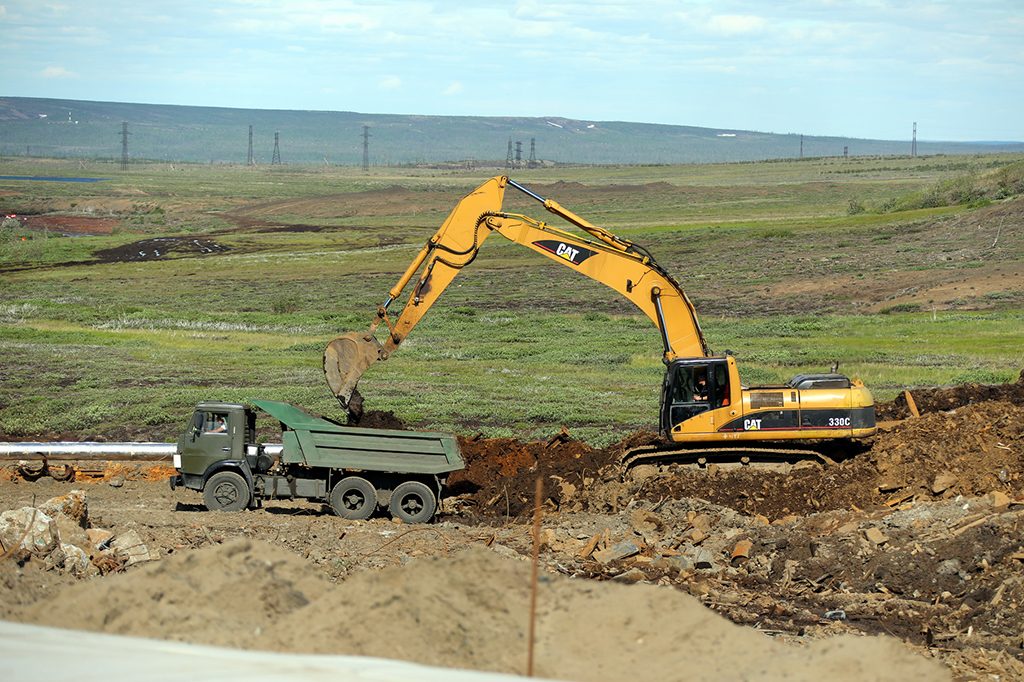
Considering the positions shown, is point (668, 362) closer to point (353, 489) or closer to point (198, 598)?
point (353, 489)

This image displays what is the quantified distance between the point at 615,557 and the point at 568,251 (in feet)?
21.2

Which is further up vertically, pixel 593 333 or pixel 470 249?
pixel 470 249

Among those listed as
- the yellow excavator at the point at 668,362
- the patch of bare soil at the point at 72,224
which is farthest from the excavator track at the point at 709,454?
the patch of bare soil at the point at 72,224

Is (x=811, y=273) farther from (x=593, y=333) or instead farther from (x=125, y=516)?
(x=125, y=516)

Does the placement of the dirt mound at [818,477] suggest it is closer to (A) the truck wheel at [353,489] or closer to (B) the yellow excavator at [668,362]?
(B) the yellow excavator at [668,362]

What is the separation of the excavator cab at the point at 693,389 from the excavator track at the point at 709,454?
48 cm

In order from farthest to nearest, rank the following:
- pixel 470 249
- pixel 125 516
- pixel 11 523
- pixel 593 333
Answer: pixel 593 333 < pixel 470 249 < pixel 125 516 < pixel 11 523

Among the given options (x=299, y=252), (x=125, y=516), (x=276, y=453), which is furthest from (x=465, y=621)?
(x=299, y=252)

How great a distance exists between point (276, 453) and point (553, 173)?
183291 mm

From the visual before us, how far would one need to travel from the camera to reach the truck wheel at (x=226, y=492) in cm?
1655

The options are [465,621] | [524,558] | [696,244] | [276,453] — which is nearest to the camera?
[465,621]

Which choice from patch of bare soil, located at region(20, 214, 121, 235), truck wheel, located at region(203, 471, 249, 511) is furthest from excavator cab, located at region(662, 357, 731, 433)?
patch of bare soil, located at region(20, 214, 121, 235)

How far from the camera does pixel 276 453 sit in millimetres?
20078

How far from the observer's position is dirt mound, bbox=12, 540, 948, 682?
698 cm
